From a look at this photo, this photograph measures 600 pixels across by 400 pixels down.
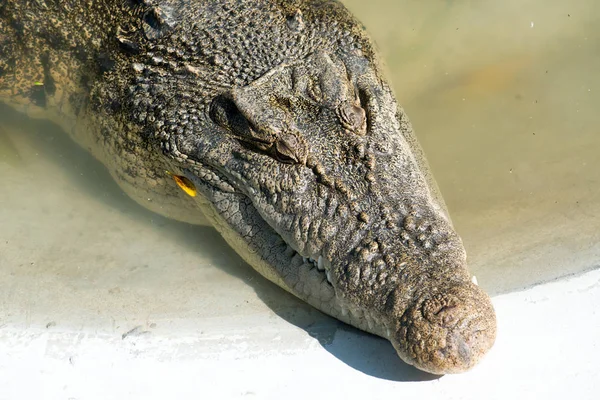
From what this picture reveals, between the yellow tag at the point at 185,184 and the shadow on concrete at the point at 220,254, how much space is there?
474 mm

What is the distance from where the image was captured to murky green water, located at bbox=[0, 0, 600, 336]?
3732 millimetres

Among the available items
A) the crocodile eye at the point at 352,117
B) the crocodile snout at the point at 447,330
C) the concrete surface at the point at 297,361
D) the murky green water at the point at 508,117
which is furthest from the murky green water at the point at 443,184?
the crocodile eye at the point at 352,117

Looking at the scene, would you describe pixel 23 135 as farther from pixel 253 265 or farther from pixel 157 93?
pixel 253 265

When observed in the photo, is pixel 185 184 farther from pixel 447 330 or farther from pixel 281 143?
pixel 447 330

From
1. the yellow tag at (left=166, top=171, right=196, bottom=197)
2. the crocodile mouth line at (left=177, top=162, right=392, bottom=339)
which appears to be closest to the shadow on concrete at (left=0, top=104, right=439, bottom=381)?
the crocodile mouth line at (left=177, top=162, right=392, bottom=339)

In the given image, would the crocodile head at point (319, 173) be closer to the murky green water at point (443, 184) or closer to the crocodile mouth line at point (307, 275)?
the crocodile mouth line at point (307, 275)

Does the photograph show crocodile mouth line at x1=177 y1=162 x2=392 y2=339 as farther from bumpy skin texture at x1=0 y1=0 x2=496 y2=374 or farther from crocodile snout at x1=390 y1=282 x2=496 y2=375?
crocodile snout at x1=390 y1=282 x2=496 y2=375

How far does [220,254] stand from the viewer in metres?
4.08

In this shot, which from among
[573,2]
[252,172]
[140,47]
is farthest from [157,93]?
[573,2]

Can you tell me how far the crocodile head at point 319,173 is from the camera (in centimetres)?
284

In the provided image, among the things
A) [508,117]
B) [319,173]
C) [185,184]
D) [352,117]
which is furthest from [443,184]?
[185,184]

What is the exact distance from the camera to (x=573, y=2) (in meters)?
5.62

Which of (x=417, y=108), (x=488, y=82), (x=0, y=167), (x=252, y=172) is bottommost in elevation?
(x=0, y=167)

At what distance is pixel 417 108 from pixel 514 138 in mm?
770
